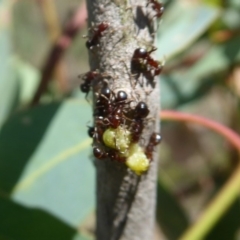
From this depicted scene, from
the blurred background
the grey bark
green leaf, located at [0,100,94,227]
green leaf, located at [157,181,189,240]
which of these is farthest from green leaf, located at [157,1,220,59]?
the grey bark

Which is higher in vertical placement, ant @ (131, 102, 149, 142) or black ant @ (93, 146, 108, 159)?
ant @ (131, 102, 149, 142)

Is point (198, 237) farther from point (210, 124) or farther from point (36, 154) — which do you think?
point (36, 154)

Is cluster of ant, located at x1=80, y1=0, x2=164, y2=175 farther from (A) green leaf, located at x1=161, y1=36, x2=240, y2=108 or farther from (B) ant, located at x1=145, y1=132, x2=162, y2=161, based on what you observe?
(A) green leaf, located at x1=161, y1=36, x2=240, y2=108

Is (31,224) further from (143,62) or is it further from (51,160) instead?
(143,62)

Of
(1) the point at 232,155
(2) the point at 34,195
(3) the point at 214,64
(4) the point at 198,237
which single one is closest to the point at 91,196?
(2) the point at 34,195

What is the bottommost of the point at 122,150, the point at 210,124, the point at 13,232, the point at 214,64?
the point at 13,232

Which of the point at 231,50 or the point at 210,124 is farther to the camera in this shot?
the point at 231,50

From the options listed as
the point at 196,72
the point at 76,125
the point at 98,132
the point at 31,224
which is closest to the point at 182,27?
the point at 196,72
